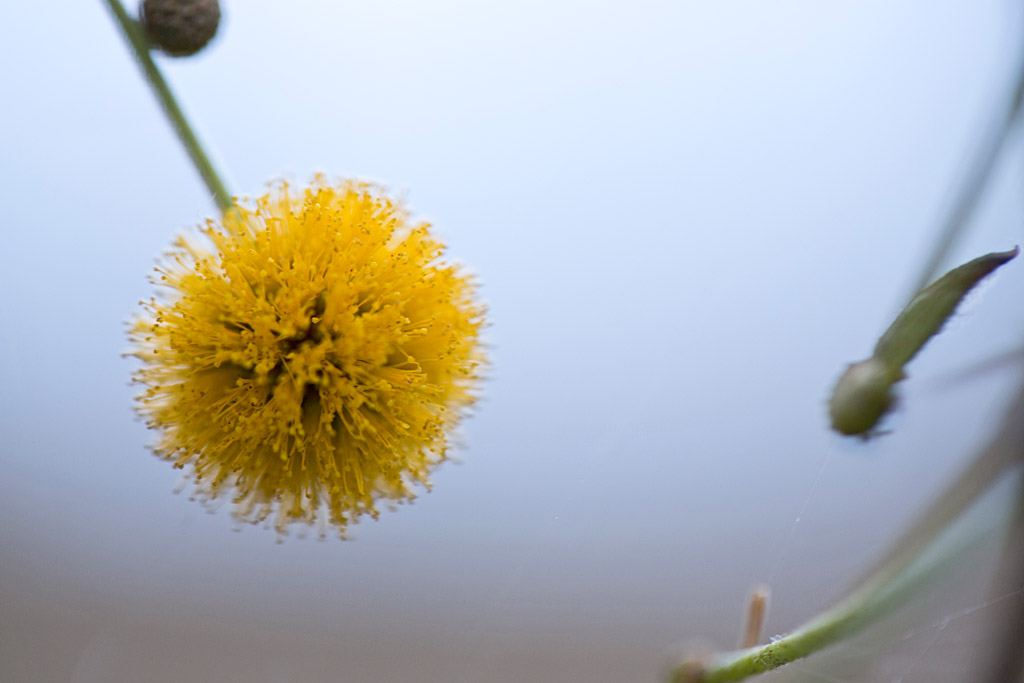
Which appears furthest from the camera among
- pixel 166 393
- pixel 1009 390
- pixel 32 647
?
pixel 32 647

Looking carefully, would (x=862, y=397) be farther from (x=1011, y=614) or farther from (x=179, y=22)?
(x=179, y=22)

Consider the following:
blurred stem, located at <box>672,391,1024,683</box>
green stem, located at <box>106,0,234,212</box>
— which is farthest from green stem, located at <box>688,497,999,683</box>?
green stem, located at <box>106,0,234,212</box>

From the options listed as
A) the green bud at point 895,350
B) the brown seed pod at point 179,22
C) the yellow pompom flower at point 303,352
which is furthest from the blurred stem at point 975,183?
the brown seed pod at point 179,22

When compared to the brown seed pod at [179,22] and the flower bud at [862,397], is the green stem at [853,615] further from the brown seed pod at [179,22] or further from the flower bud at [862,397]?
the brown seed pod at [179,22]

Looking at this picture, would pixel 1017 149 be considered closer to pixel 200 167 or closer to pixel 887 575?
pixel 887 575

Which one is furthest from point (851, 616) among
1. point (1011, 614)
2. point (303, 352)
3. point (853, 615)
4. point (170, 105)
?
point (170, 105)

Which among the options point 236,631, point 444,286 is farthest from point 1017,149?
point 236,631
